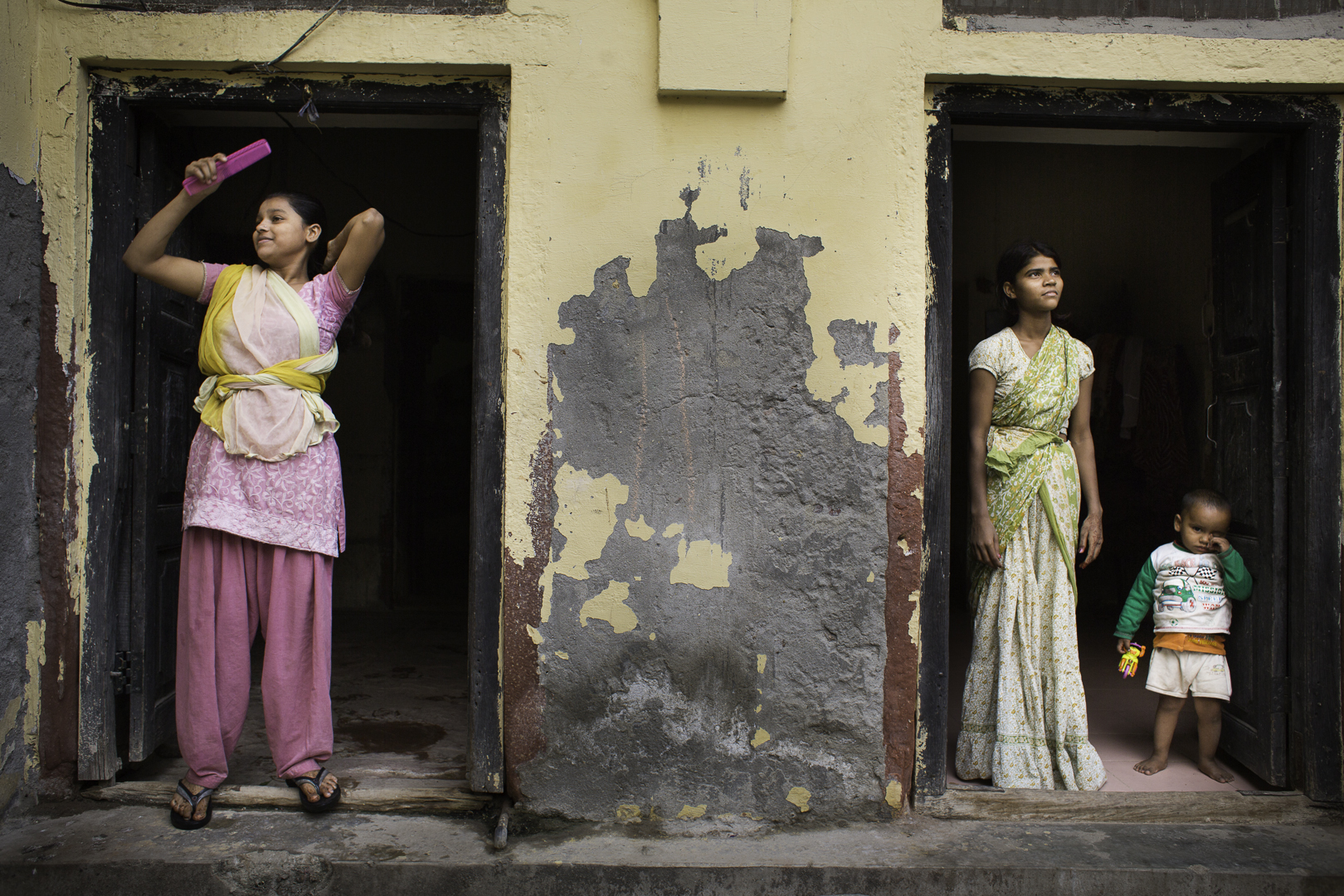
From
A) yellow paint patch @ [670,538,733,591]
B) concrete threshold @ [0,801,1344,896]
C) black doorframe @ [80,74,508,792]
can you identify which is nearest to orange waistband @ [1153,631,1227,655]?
concrete threshold @ [0,801,1344,896]

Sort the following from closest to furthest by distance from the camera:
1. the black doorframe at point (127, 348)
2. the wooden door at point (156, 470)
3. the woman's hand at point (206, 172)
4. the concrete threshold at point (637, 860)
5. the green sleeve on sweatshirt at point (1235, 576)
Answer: the concrete threshold at point (637, 860)
the woman's hand at point (206, 172)
the black doorframe at point (127, 348)
the wooden door at point (156, 470)
the green sleeve on sweatshirt at point (1235, 576)

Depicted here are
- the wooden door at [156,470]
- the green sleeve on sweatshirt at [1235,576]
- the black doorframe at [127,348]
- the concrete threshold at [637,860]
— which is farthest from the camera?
the green sleeve on sweatshirt at [1235,576]

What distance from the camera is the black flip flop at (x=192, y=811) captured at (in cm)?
232

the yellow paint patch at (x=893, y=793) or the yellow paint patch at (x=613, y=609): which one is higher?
the yellow paint patch at (x=613, y=609)

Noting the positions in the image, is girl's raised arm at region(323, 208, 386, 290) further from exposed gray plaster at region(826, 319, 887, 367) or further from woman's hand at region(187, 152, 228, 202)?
exposed gray plaster at region(826, 319, 887, 367)

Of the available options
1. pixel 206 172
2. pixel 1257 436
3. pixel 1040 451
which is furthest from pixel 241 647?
pixel 1257 436

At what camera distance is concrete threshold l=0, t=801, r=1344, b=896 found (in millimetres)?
2162

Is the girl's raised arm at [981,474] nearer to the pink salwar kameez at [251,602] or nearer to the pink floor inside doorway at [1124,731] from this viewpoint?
the pink floor inside doorway at [1124,731]

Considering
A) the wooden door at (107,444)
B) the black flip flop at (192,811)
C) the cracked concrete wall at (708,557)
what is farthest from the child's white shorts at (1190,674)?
the wooden door at (107,444)

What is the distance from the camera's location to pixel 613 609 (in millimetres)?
2365

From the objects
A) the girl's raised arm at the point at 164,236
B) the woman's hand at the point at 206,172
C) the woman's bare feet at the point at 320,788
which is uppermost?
the woman's hand at the point at 206,172

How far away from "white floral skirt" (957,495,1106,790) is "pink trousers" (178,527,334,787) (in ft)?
7.21

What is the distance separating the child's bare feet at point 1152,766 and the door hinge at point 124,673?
3.48 m

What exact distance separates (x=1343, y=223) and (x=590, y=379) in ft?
8.17
